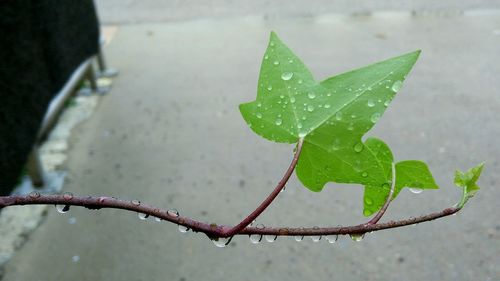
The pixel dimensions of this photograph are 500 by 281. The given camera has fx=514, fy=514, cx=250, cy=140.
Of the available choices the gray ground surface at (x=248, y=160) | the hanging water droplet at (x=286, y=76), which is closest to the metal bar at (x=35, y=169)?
the gray ground surface at (x=248, y=160)

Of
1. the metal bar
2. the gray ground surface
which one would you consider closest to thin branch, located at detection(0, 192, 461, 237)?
the gray ground surface

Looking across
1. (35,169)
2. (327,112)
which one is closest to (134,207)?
(327,112)

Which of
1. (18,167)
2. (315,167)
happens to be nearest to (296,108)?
(315,167)

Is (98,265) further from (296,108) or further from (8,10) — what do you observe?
(296,108)

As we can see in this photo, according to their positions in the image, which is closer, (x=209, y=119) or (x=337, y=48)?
(x=209, y=119)

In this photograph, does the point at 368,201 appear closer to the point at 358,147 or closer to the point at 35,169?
the point at 358,147

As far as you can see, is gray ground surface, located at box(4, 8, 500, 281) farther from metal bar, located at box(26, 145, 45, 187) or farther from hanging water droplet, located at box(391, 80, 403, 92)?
hanging water droplet, located at box(391, 80, 403, 92)

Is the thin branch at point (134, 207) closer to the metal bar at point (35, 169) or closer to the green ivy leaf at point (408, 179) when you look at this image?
the green ivy leaf at point (408, 179)
